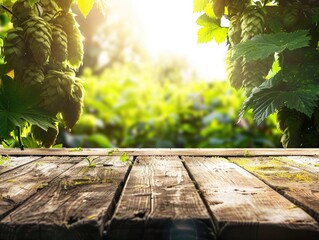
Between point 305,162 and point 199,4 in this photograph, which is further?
point 199,4

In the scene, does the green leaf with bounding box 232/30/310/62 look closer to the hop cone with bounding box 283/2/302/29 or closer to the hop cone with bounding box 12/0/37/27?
the hop cone with bounding box 283/2/302/29

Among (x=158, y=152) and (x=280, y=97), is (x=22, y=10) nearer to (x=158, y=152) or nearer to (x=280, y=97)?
(x=158, y=152)

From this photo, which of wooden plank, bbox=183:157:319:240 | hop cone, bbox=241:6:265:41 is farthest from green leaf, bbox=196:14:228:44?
wooden plank, bbox=183:157:319:240

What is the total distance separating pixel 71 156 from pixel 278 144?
2.84 meters

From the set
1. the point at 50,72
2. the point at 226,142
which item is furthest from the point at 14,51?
the point at 226,142

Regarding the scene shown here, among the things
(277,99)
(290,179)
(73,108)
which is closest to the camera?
(290,179)

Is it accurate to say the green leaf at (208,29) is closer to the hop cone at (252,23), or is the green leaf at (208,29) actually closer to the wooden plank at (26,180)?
the hop cone at (252,23)

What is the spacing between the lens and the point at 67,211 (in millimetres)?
896

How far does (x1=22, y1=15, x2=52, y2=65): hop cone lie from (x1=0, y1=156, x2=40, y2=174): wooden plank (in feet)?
1.26

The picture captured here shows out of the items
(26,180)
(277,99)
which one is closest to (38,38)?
(26,180)

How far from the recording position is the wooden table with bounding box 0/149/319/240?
79cm

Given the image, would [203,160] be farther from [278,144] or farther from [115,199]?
[278,144]

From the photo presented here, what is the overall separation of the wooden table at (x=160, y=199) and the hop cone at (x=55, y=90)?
0.71 ft

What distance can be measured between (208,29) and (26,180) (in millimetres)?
1272
